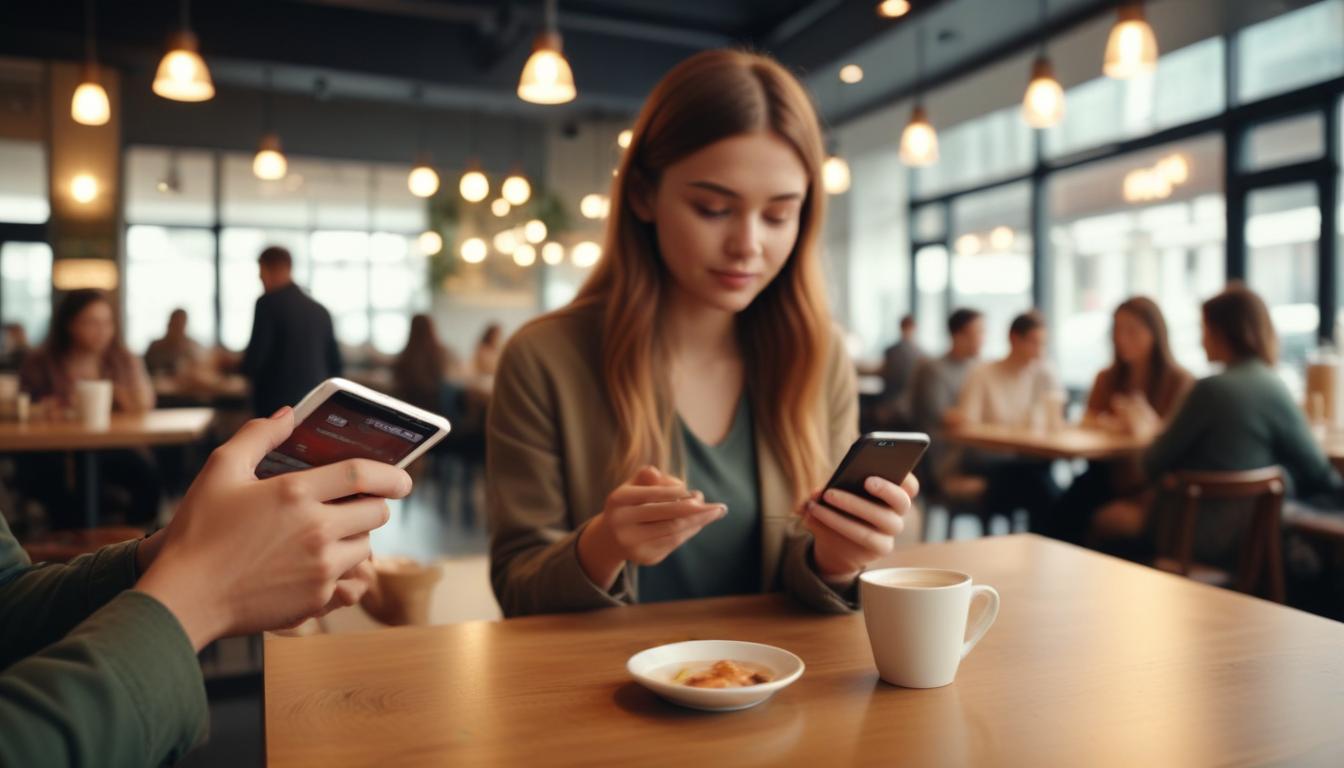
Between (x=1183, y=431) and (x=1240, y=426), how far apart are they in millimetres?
174

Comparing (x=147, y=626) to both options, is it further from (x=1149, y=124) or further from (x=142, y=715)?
(x=1149, y=124)

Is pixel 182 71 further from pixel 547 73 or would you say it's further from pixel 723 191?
pixel 723 191

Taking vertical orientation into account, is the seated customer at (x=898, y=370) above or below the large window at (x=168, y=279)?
below

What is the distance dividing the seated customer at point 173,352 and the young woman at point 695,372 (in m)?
7.57

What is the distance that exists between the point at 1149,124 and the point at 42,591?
770cm

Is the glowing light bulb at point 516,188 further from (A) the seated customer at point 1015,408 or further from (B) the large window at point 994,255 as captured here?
(B) the large window at point 994,255

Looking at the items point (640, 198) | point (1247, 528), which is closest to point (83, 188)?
point (640, 198)

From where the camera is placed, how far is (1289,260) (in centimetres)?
593

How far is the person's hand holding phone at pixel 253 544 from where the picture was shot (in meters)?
0.73

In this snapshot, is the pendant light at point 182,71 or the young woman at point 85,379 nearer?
the pendant light at point 182,71

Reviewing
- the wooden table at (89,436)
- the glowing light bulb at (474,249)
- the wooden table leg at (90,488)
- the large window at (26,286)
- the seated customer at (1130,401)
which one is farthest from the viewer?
the glowing light bulb at (474,249)

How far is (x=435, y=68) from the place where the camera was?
7.95m

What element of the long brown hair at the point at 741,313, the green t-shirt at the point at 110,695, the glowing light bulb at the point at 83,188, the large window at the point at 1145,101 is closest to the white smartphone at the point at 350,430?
the green t-shirt at the point at 110,695

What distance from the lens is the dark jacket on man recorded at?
204 inches
